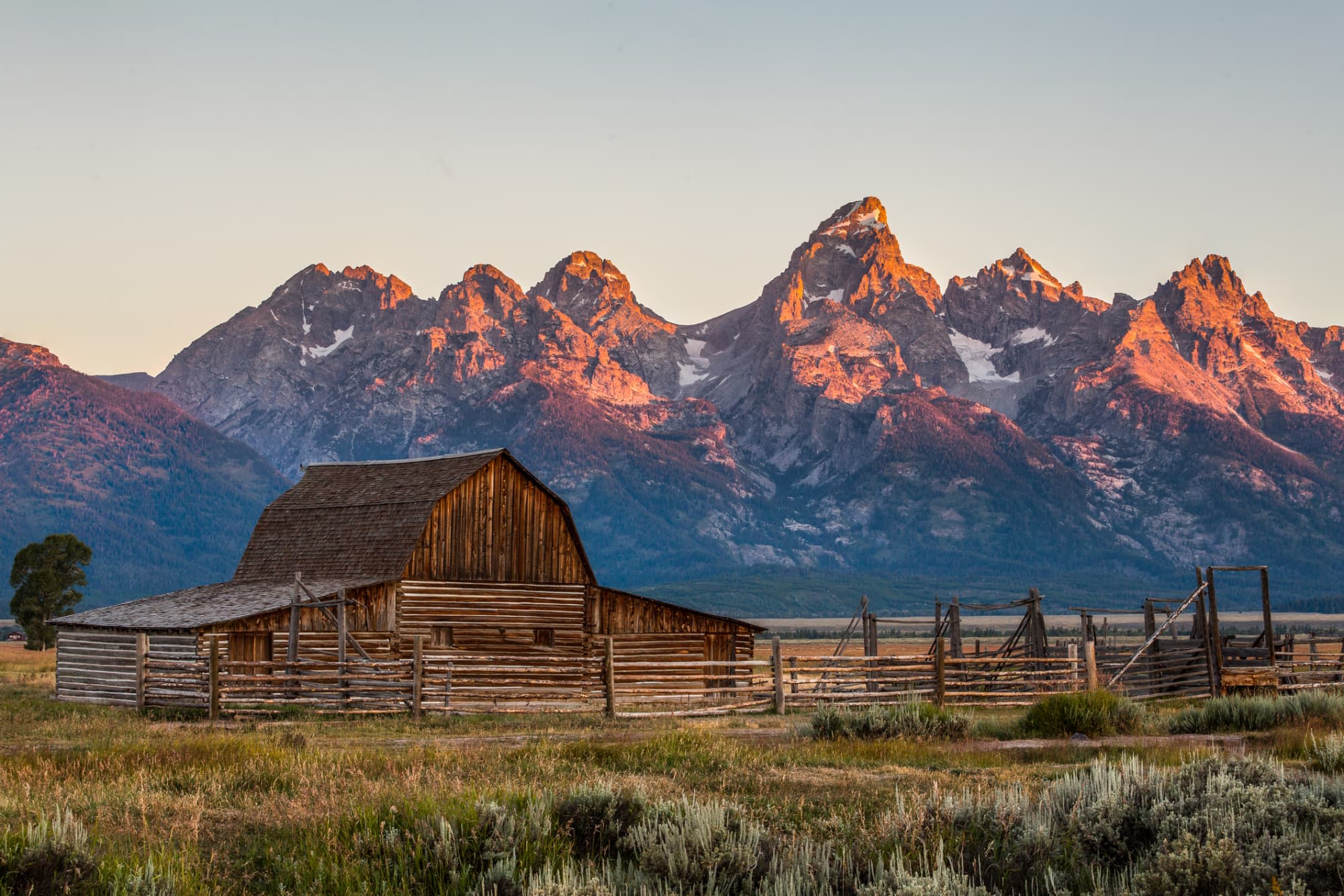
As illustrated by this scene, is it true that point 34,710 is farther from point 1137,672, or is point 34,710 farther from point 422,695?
point 1137,672

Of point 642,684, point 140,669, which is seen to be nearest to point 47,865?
point 140,669

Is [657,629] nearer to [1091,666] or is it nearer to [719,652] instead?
[719,652]

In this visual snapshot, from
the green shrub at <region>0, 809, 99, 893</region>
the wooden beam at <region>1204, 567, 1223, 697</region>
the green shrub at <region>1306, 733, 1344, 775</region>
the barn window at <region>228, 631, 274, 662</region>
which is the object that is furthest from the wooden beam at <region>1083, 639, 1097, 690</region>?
the green shrub at <region>0, 809, 99, 893</region>

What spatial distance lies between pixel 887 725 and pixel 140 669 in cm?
1722

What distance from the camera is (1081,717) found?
795 inches

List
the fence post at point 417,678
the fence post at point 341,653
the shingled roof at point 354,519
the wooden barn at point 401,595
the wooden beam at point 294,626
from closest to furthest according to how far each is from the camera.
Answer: the fence post at point 417,678 → the fence post at point 341,653 → the wooden beam at point 294,626 → the wooden barn at point 401,595 → the shingled roof at point 354,519

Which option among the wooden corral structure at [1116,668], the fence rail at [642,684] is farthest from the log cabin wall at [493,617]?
the wooden corral structure at [1116,668]

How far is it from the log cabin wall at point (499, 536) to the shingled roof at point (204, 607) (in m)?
2.27

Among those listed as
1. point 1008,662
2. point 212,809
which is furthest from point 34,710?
point 1008,662

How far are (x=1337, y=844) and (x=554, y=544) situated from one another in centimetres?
3181

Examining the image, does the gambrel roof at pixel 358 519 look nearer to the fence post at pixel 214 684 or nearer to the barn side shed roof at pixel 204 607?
the barn side shed roof at pixel 204 607

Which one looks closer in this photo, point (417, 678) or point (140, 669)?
point (417, 678)

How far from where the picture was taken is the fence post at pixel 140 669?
28.3 meters

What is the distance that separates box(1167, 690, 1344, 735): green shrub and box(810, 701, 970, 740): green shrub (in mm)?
3734
